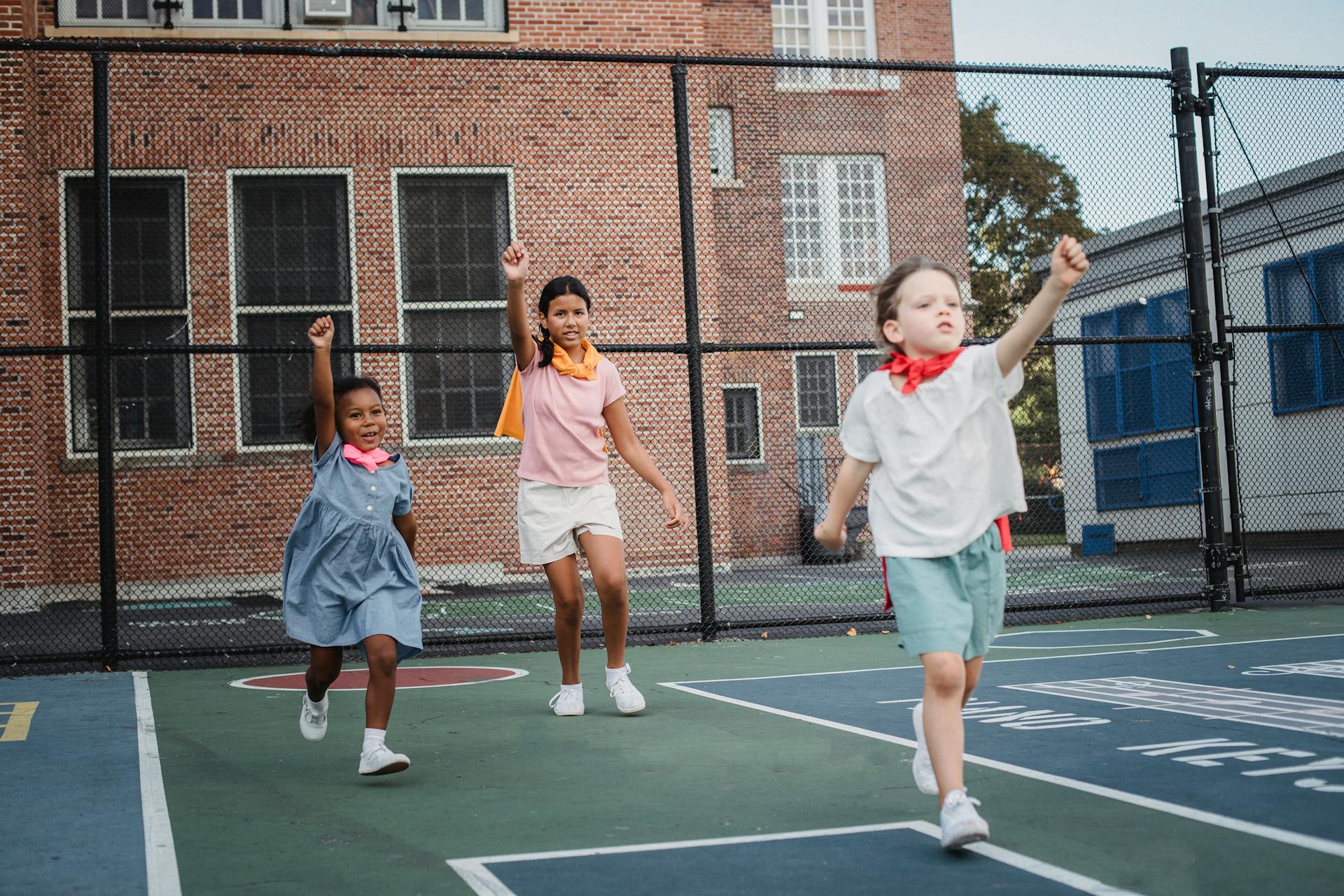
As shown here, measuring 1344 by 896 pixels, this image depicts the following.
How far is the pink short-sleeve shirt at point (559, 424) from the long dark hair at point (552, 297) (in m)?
0.03

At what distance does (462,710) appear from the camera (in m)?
6.05

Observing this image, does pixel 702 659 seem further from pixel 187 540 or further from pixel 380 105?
pixel 380 105

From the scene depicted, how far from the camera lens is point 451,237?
46.4 ft

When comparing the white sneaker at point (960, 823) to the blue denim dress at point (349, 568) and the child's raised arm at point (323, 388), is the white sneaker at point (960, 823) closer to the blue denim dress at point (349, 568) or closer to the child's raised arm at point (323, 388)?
the blue denim dress at point (349, 568)

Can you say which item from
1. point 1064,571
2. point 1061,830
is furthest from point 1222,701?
point 1064,571

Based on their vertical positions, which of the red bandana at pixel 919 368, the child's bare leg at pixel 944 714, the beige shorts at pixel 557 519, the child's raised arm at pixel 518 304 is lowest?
the child's bare leg at pixel 944 714

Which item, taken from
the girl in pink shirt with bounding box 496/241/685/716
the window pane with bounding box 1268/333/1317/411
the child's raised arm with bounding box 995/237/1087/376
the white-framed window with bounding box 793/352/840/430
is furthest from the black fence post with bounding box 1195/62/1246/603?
the white-framed window with bounding box 793/352/840/430

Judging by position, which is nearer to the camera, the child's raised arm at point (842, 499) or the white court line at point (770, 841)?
the white court line at point (770, 841)

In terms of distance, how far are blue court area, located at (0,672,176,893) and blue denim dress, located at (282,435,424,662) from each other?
785 mm

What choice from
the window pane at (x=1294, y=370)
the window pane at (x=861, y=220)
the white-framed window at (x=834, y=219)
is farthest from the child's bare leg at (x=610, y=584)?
the window pane at (x=861, y=220)

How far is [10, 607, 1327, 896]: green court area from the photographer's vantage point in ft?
10.1

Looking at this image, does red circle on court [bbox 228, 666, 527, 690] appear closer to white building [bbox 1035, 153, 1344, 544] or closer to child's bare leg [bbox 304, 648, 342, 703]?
child's bare leg [bbox 304, 648, 342, 703]

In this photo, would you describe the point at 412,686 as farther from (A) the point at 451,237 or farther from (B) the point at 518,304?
(A) the point at 451,237

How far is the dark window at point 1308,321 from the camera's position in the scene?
51.0 feet
